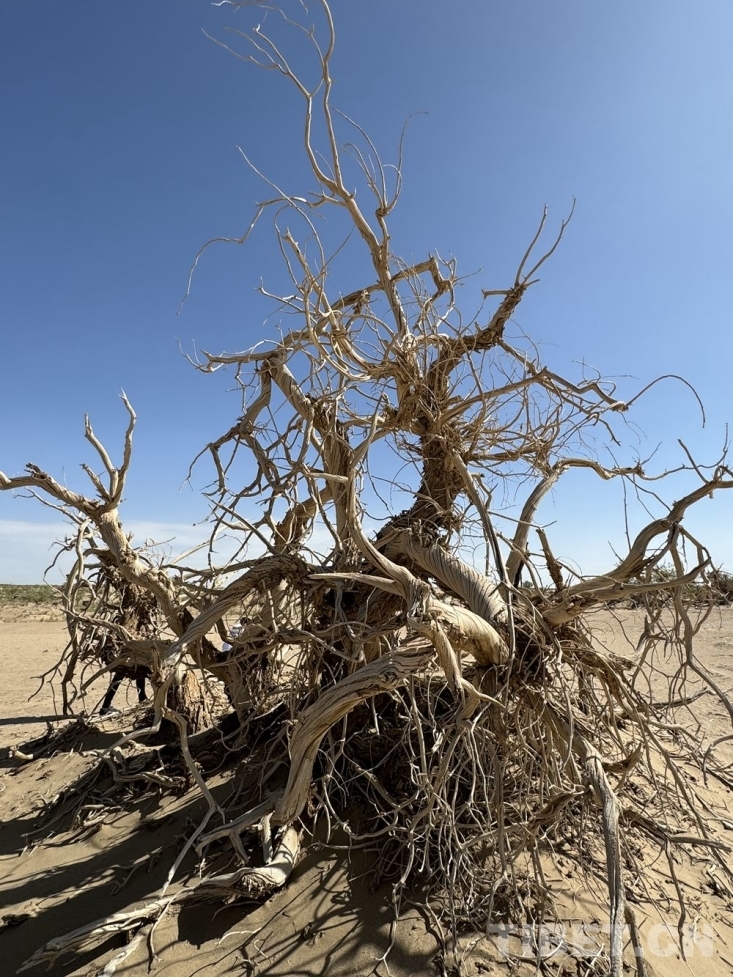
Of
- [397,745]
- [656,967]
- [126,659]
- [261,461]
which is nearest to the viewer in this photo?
[656,967]

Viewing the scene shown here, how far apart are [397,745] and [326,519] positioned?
1.25 m

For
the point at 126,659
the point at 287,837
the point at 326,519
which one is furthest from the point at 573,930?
the point at 126,659

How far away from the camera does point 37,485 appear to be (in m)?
4.12

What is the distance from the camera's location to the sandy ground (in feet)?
7.11

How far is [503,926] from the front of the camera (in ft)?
7.40

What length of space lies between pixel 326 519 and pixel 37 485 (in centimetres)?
277

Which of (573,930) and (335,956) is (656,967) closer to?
(573,930)

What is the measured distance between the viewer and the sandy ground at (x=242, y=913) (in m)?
2.17

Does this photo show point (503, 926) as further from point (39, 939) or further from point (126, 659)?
point (126, 659)

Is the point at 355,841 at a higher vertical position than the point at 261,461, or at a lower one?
lower

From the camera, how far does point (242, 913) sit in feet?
7.86

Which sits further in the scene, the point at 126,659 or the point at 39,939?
the point at 126,659

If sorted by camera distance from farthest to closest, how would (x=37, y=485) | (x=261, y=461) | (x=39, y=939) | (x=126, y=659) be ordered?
1. (x=37, y=485)
2. (x=126, y=659)
3. (x=261, y=461)
4. (x=39, y=939)

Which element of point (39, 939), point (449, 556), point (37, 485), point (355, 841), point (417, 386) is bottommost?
point (39, 939)
